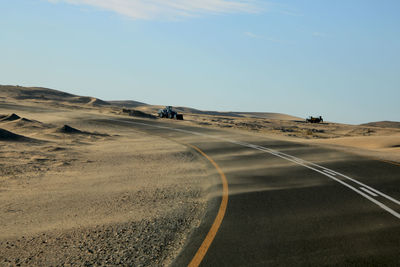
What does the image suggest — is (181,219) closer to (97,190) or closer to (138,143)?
(97,190)

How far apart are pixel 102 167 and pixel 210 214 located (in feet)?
27.8

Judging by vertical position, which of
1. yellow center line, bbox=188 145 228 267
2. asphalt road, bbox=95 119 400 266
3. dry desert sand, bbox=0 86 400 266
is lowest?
dry desert sand, bbox=0 86 400 266

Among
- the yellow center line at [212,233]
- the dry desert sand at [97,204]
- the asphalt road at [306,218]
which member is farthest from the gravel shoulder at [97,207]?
the asphalt road at [306,218]

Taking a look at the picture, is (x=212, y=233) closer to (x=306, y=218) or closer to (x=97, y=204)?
(x=306, y=218)

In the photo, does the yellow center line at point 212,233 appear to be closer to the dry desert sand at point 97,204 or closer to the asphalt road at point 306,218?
the asphalt road at point 306,218

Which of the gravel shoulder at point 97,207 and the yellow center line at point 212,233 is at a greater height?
the yellow center line at point 212,233

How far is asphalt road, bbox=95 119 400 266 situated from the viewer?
561 centimetres

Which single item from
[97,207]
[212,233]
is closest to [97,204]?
[97,207]

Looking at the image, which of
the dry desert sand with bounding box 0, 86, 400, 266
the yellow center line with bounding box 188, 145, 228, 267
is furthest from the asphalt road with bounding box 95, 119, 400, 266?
the dry desert sand with bounding box 0, 86, 400, 266

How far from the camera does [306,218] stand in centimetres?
758

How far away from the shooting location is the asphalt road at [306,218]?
561 cm

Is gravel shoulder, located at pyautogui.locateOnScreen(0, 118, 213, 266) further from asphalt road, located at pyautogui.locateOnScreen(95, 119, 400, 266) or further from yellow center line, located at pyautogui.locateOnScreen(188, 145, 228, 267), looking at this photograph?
asphalt road, located at pyautogui.locateOnScreen(95, 119, 400, 266)

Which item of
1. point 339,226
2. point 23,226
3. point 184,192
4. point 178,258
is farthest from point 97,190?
point 339,226

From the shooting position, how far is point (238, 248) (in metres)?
5.95
